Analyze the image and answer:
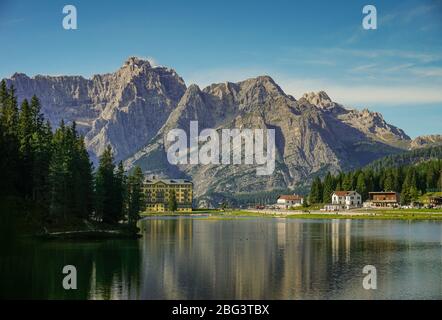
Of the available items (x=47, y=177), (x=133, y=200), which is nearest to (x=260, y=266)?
(x=47, y=177)

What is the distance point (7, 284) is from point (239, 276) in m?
24.6

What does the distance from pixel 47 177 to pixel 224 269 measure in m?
45.6

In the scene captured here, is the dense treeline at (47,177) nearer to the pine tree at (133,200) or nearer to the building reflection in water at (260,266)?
the pine tree at (133,200)

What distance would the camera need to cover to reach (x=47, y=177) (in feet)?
338

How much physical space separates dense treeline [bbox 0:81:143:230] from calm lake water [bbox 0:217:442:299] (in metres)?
9.52

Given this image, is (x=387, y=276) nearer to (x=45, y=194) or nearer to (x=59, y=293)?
(x=59, y=293)

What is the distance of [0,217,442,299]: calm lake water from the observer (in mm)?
55906

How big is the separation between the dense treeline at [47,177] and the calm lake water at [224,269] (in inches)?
375

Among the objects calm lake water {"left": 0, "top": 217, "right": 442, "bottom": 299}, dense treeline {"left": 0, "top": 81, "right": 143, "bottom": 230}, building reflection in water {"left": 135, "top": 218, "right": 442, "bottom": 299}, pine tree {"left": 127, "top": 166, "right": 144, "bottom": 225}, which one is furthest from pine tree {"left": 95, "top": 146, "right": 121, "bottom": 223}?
calm lake water {"left": 0, "top": 217, "right": 442, "bottom": 299}

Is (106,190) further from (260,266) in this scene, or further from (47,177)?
(260,266)

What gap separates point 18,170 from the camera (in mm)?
106812

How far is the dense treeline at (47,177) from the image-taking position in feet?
331

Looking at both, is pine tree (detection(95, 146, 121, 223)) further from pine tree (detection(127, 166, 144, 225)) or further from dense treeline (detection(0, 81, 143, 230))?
pine tree (detection(127, 166, 144, 225))
